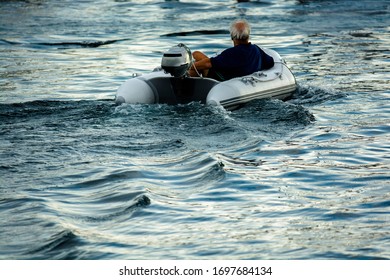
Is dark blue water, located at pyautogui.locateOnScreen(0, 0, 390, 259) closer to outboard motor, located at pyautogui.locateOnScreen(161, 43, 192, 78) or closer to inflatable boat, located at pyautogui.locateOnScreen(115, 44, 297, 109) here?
inflatable boat, located at pyautogui.locateOnScreen(115, 44, 297, 109)

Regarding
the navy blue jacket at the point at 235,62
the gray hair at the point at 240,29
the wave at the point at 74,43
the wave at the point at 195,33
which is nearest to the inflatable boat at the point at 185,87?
the navy blue jacket at the point at 235,62

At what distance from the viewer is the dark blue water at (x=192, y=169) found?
6418 millimetres

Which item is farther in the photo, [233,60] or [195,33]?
[195,33]

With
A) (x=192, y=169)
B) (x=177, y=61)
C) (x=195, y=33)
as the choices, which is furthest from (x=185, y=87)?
(x=195, y=33)

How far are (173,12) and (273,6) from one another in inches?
101

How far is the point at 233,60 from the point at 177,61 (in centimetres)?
93

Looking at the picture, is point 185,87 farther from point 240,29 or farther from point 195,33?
point 195,33

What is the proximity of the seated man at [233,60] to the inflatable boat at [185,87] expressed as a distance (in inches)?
5.9

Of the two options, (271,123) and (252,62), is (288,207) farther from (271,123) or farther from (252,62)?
(252,62)

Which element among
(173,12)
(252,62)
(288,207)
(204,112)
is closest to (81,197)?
(288,207)

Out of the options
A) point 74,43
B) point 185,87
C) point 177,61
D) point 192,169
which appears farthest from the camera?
point 74,43

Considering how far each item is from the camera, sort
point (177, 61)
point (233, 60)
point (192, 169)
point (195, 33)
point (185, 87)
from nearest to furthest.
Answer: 1. point (192, 169)
2. point (177, 61)
3. point (185, 87)
4. point (233, 60)
5. point (195, 33)

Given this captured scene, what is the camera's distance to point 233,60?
35.3ft

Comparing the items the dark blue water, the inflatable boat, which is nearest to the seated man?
the inflatable boat
